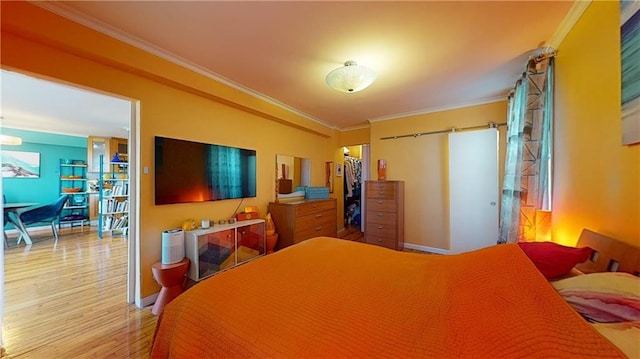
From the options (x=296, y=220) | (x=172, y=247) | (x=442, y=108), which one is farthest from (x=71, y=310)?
(x=442, y=108)

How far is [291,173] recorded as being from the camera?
3928 mm

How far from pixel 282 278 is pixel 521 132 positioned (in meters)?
2.52

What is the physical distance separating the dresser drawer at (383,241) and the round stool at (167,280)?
2.80 metres

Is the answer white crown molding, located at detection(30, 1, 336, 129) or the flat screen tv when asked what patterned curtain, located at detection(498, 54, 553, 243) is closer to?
white crown molding, located at detection(30, 1, 336, 129)

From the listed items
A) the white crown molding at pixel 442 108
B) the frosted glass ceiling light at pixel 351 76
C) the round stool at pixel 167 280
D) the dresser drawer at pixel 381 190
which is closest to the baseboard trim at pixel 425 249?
the dresser drawer at pixel 381 190

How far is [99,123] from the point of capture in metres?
4.41

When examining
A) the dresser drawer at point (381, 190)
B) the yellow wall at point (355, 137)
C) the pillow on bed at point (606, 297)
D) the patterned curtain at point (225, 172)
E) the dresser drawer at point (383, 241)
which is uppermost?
the yellow wall at point (355, 137)

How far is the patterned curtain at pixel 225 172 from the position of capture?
2.72m

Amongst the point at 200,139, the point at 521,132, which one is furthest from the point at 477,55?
the point at 200,139

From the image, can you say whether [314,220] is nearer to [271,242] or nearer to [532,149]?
[271,242]

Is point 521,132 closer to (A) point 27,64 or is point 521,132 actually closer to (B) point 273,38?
(B) point 273,38

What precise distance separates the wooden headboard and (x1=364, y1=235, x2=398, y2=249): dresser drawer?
7.94 feet

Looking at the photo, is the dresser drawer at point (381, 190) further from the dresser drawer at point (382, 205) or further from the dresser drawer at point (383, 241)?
the dresser drawer at point (383, 241)

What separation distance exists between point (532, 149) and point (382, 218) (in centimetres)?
219
